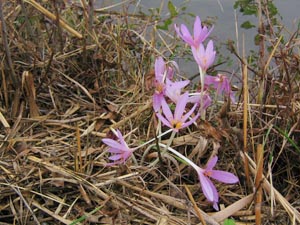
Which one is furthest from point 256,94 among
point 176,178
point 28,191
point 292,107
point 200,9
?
point 200,9

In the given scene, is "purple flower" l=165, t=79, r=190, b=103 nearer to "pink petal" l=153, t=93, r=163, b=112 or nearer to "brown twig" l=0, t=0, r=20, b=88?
"pink petal" l=153, t=93, r=163, b=112

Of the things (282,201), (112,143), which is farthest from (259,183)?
(112,143)

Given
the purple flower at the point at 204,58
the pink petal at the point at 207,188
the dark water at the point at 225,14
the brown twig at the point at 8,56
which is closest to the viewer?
the pink petal at the point at 207,188

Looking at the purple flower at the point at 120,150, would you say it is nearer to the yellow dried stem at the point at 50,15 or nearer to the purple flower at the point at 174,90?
the purple flower at the point at 174,90

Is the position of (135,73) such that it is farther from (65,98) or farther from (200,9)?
(200,9)

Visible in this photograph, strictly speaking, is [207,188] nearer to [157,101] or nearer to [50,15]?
[157,101]

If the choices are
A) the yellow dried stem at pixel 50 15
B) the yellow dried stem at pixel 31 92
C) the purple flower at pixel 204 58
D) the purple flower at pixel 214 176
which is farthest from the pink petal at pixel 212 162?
the yellow dried stem at pixel 50 15
